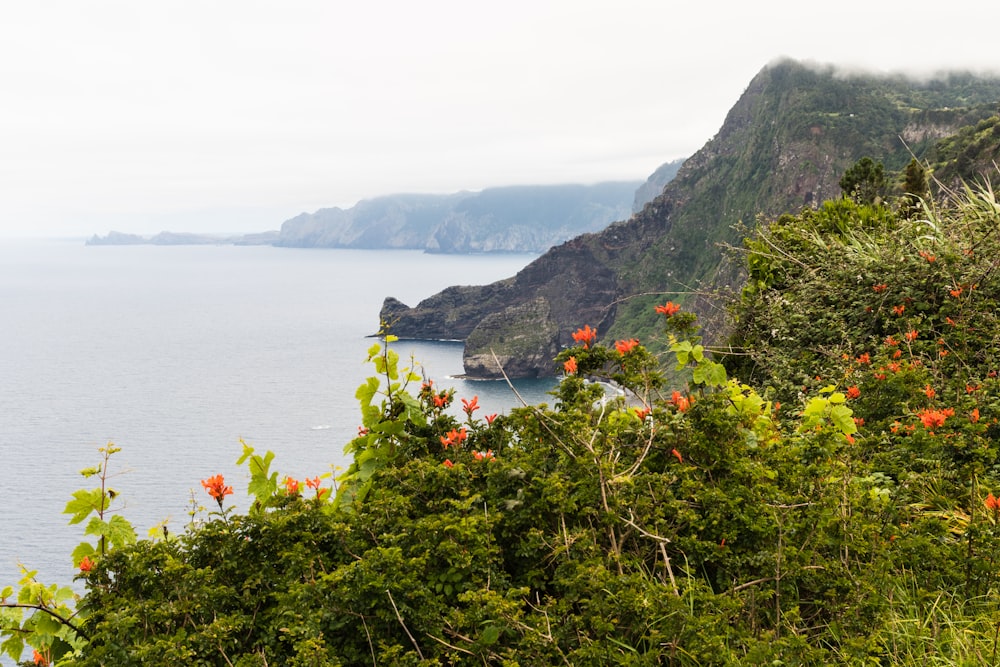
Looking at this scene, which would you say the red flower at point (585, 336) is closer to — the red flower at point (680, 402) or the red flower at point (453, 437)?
the red flower at point (680, 402)

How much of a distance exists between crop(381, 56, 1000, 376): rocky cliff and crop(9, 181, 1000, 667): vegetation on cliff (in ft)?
403

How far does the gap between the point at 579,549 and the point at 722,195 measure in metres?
182

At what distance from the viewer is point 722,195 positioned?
6737 inches

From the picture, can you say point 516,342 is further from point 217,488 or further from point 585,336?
point 217,488

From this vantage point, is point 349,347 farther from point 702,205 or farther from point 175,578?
point 175,578

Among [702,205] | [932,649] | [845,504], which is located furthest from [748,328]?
[702,205]

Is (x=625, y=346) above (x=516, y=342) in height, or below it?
above

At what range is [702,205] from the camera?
564 ft

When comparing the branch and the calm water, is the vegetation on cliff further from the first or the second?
the calm water

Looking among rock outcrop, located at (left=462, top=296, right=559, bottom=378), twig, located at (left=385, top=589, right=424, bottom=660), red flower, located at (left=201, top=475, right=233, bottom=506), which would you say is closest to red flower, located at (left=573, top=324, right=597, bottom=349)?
twig, located at (left=385, top=589, right=424, bottom=660)

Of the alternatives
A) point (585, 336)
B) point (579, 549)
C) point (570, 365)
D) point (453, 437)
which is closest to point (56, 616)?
point (453, 437)

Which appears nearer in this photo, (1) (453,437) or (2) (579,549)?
(2) (579,549)

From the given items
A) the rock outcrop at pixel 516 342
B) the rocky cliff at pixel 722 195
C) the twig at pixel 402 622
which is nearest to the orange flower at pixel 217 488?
the twig at pixel 402 622

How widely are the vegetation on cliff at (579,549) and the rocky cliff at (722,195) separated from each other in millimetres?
122822
